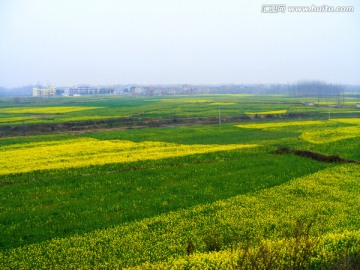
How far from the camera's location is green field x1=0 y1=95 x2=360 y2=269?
11102 millimetres

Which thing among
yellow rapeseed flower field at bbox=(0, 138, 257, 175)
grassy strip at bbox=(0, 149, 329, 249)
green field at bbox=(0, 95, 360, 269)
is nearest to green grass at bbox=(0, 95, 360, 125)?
yellow rapeseed flower field at bbox=(0, 138, 257, 175)

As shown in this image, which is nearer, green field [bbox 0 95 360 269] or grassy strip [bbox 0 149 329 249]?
green field [bbox 0 95 360 269]

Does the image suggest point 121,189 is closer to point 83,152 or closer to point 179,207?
point 179,207

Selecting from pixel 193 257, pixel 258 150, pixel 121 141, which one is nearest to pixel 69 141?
pixel 121 141

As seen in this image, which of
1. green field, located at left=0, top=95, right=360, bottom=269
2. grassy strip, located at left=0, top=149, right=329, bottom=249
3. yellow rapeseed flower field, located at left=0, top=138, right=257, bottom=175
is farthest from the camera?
yellow rapeseed flower field, located at left=0, top=138, right=257, bottom=175

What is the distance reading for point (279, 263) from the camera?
10094mm

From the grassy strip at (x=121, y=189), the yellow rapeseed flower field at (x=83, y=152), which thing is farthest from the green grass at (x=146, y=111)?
the grassy strip at (x=121, y=189)

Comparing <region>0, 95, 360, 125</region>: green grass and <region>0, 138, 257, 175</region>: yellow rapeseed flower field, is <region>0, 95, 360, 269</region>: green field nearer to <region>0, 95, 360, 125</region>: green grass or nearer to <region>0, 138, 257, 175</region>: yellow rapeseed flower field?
<region>0, 138, 257, 175</region>: yellow rapeseed flower field

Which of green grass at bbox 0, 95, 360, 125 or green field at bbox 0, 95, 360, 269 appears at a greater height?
green grass at bbox 0, 95, 360, 125

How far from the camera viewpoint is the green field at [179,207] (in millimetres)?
11102

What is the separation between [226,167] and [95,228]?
38.2ft

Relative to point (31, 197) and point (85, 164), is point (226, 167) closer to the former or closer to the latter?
point (85, 164)

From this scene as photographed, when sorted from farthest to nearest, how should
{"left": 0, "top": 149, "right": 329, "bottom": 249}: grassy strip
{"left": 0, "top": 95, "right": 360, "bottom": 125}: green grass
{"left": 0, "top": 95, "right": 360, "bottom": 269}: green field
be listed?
1. {"left": 0, "top": 95, "right": 360, "bottom": 125}: green grass
2. {"left": 0, "top": 149, "right": 329, "bottom": 249}: grassy strip
3. {"left": 0, "top": 95, "right": 360, "bottom": 269}: green field

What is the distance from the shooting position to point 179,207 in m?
16.2
